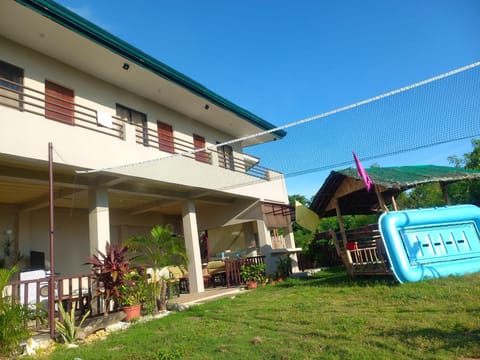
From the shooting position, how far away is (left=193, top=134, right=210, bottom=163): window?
513 inches

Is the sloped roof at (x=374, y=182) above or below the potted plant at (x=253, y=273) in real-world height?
above

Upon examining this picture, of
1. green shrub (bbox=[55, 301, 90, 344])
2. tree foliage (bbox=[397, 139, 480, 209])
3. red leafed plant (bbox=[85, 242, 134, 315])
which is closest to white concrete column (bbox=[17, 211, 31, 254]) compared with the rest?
red leafed plant (bbox=[85, 242, 134, 315])

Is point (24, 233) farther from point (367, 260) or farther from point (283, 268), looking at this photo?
point (367, 260)

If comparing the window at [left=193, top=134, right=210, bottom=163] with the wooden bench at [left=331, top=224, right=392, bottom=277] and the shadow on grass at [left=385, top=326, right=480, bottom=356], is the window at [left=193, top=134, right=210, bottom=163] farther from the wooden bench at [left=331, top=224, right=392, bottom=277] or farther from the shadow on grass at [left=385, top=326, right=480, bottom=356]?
the shadow on grass at [left=385, top=326, right=480, bottom=356]

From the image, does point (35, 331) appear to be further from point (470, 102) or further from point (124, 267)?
point (470, 102)

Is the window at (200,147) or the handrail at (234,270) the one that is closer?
the handrail at (234,270)

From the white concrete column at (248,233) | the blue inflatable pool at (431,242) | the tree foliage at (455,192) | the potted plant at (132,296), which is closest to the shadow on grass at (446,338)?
the blue inflatable pool at (431,242)

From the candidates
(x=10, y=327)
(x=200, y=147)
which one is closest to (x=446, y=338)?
(x=10, y=327)

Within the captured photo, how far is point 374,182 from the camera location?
26.2 feet

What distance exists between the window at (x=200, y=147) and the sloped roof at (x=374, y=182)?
463 cm

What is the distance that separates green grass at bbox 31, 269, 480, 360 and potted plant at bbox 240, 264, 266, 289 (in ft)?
14.0

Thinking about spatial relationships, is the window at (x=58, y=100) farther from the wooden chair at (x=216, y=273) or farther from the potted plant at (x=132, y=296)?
the wooden chair at (x=216, y=273)

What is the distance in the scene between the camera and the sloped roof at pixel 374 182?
318 inches

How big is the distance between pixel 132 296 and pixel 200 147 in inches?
300
